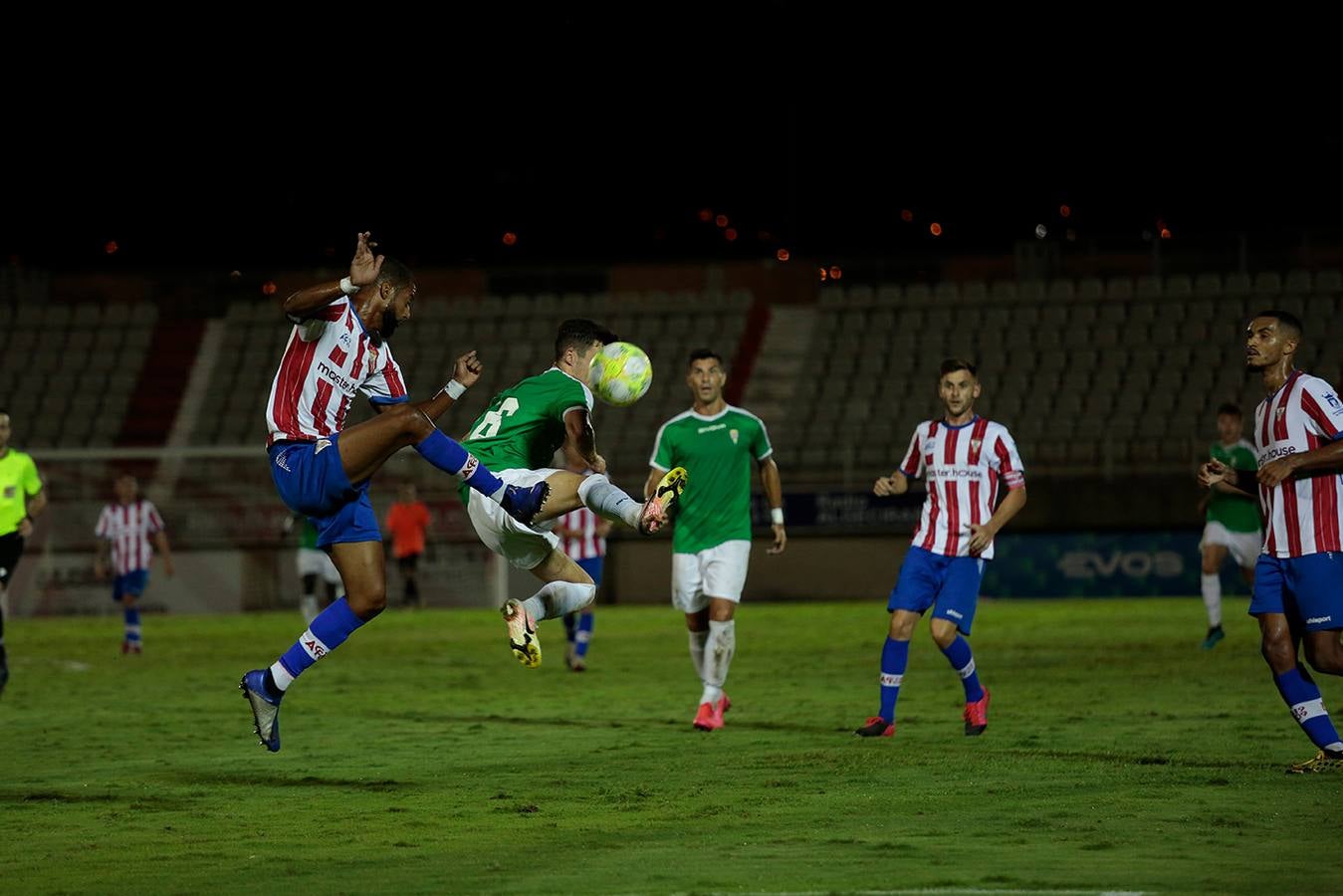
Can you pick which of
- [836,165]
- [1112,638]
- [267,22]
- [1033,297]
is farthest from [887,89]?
[1112,638]

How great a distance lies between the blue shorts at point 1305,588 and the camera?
835 centimetres

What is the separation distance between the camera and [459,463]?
843 centimetres

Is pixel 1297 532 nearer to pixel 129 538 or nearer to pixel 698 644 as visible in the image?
pixel 698 644

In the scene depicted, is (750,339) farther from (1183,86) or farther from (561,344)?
(561,344)

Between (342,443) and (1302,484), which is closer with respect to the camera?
(342,443)

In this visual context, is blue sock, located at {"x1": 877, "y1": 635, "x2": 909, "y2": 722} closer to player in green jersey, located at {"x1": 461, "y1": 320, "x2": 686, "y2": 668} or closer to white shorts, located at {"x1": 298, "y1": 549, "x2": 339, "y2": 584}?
player in green jersey, located at {"x1": 461, "y1": 320, "x2": 686, "y2": 668}

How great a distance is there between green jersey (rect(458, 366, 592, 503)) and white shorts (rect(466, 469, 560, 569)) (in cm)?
11

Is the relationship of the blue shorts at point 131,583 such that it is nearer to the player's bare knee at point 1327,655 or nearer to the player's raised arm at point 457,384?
the player's raised arm at point 457,384

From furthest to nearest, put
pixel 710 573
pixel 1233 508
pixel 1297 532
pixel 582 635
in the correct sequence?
pixel 1233 508 < pixel 582 635 < pixel 710 573 < pixel 1297 532

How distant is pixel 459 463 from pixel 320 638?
48.2 inches

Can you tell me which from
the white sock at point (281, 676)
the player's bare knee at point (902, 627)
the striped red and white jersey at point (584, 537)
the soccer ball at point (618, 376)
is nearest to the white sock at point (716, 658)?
the player's bare knee at point (902, 627)

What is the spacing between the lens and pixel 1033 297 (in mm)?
34062

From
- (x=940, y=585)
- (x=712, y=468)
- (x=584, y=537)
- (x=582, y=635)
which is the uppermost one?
Answer: (x=584, y=537)

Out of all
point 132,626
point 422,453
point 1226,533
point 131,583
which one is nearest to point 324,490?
point 422,453
